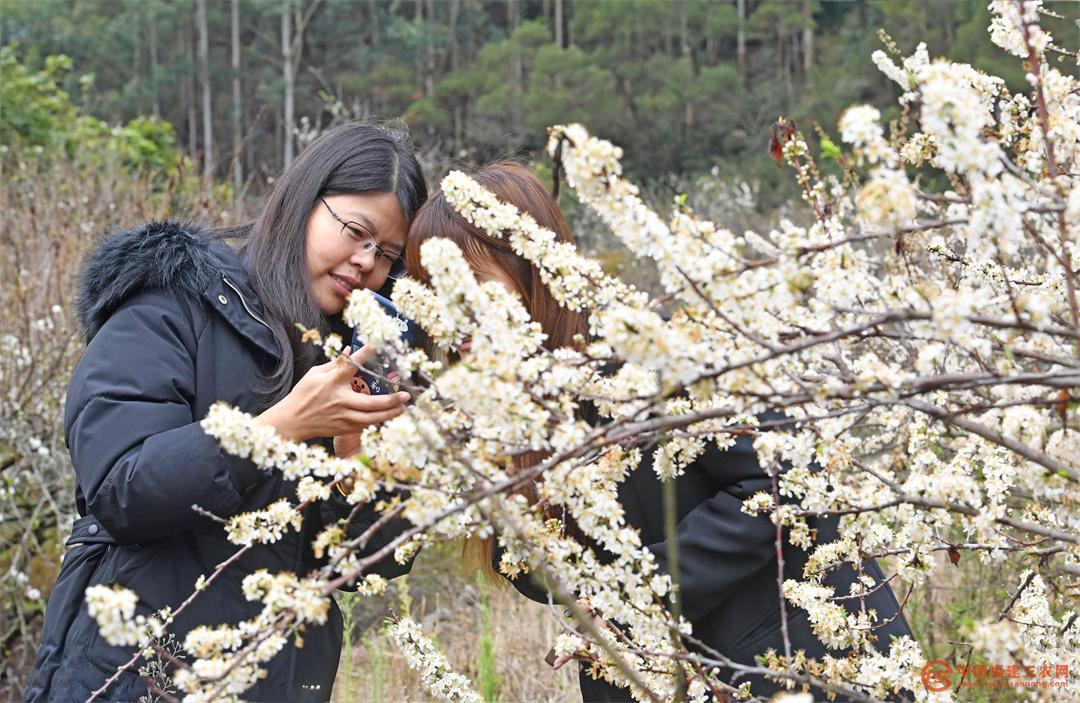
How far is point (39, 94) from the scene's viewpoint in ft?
34.1

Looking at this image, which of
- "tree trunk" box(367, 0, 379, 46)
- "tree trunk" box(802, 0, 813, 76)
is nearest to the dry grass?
"tree trunk" box(802, 0, 813, 76)

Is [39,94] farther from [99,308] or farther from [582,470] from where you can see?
[582,470]

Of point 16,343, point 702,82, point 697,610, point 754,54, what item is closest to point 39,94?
point 16,343

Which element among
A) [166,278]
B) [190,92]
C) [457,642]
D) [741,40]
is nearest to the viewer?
[166,278]

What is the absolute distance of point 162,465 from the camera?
6.13ft

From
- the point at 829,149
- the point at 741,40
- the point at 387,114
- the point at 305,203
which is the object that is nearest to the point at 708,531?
the point at 829,149

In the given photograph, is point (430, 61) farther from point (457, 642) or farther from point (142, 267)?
point (142, 267)

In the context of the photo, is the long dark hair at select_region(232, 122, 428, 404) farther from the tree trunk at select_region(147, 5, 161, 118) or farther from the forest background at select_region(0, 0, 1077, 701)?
the tree trunk at select_region(147, 5, 161, 118)

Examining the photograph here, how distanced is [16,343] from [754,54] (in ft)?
76.0

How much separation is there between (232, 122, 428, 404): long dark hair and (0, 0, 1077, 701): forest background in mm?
274

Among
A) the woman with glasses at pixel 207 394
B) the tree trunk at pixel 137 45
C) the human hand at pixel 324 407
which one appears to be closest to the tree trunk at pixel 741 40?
the tree trunk at pixel 137 45

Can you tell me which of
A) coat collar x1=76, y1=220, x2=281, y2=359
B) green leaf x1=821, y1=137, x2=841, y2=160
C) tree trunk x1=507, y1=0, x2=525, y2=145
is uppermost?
green leaf x1=821, y1=137, x2=841, y2=160

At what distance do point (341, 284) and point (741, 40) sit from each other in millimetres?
24411

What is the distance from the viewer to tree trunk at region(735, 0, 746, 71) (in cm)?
2433
